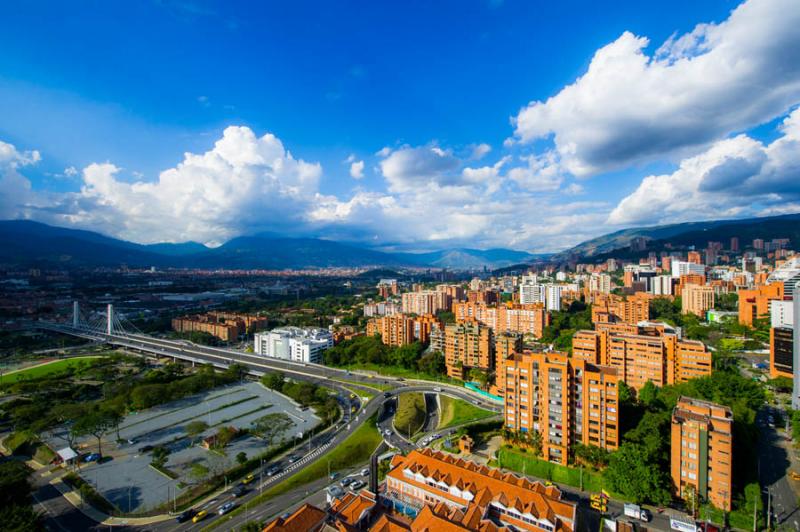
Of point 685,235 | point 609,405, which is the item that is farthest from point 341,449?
point 685,235

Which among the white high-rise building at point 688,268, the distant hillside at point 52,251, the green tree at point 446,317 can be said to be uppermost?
the distant hillside at point 52,251

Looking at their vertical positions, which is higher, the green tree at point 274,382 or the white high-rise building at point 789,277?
the white high-rise building at point 789,277

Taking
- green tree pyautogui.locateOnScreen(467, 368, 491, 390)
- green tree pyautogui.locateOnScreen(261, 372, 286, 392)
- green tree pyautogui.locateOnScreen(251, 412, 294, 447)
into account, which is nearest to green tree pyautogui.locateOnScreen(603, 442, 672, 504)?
green tree pyautogui.locateOnScreen(467, 368, 491, 390)

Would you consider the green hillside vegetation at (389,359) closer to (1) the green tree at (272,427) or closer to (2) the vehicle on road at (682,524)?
(1) the green tree at (272,427)

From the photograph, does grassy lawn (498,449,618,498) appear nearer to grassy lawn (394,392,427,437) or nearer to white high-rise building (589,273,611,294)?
grassy lawn (394,392,427,437)

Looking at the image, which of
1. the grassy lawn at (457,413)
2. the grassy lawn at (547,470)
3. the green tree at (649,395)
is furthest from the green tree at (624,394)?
the grassy lawn at (457,413)

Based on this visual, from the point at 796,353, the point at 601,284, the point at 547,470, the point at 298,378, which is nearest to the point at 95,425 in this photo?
the point at 298,378

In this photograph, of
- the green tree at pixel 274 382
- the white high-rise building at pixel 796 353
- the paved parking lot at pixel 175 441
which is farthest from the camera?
the green tree at pixel 274 382

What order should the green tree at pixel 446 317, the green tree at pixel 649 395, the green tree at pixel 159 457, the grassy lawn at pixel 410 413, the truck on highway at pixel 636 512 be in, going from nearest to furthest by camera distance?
the truck on highway at pixel 636 512 → the green tree at pixel 159 457 → the green tree at pixel 649 395 → the grassy lawn at pixel 410 413 → the green tree at pixel 446 317
